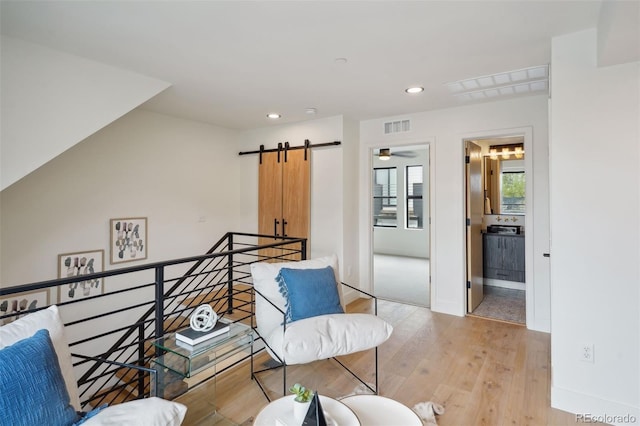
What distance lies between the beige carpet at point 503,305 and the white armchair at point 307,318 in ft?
7.57

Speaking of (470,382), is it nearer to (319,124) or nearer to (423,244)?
(319,124)

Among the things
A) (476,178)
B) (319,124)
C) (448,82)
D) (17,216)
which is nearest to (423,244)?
(476,178)

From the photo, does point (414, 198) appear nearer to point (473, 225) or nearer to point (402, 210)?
point (402, 210)

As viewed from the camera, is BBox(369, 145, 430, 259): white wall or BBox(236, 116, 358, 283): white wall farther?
BBox(369, 145, 430, 259): white wall

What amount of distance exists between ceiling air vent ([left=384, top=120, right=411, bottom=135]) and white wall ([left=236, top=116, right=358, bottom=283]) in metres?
0.45

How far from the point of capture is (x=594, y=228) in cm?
208

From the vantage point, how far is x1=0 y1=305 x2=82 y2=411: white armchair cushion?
1373 millimetres

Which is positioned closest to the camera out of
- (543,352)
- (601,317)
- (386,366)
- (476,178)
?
(601,317)

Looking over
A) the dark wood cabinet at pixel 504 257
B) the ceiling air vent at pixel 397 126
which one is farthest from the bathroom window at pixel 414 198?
the ceiling air vent at pixel 397 126

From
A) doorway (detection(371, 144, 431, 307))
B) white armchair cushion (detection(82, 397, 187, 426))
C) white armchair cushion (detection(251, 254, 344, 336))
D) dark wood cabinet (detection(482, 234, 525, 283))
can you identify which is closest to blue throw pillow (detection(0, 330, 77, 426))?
white armchair cushion (detection(82, 397, 187, 426))

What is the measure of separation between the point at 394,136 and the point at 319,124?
103cm

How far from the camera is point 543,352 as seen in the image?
9.75 feet

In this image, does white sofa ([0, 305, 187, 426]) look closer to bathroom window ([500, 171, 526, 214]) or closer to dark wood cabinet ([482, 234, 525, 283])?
dark wood cabinet ([482, 234, 525, 283])

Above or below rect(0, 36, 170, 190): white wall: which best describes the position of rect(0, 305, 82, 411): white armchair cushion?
below
